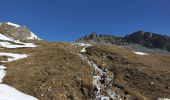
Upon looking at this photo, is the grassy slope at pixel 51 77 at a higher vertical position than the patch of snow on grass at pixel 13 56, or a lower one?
lower

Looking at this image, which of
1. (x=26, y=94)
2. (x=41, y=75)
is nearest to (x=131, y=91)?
(x=41, y=75)

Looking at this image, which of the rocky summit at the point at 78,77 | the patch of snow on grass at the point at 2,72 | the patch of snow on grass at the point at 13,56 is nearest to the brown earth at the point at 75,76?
the rocky summit at the point at 78,77

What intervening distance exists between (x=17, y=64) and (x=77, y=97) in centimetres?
1513

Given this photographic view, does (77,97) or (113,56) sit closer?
(77,97)

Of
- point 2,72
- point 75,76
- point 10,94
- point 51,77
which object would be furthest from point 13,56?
point 10,94

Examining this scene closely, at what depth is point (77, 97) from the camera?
45.7 m

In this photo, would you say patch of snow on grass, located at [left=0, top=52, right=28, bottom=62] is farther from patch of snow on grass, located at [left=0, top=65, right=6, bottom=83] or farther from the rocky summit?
patch of snow on grass, located at [left=0, top=65, right=6, bottom=83]

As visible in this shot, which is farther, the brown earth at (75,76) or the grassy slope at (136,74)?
the grassy slope at (136,74)

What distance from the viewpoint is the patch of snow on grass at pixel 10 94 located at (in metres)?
37.9

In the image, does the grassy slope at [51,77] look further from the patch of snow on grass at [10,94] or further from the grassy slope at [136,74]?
the grassy slope at [136,74]

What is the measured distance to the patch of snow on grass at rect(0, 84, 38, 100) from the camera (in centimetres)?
3793

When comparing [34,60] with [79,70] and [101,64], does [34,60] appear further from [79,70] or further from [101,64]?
[101,64]

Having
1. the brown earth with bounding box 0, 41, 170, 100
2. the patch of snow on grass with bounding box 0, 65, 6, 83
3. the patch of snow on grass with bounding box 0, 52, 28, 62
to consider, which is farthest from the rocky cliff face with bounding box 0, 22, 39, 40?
the patch of snow on grass with bounding box 0, 65, 6, 83

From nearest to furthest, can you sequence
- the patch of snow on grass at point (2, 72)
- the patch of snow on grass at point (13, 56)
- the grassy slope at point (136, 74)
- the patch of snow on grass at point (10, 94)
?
the patch of snow on grass at point (10, 94)
the patch of snow on grass at point (2, 72)
the grassy slope at point (136, 74)
the patch of snow on grass at point (13, 56)
